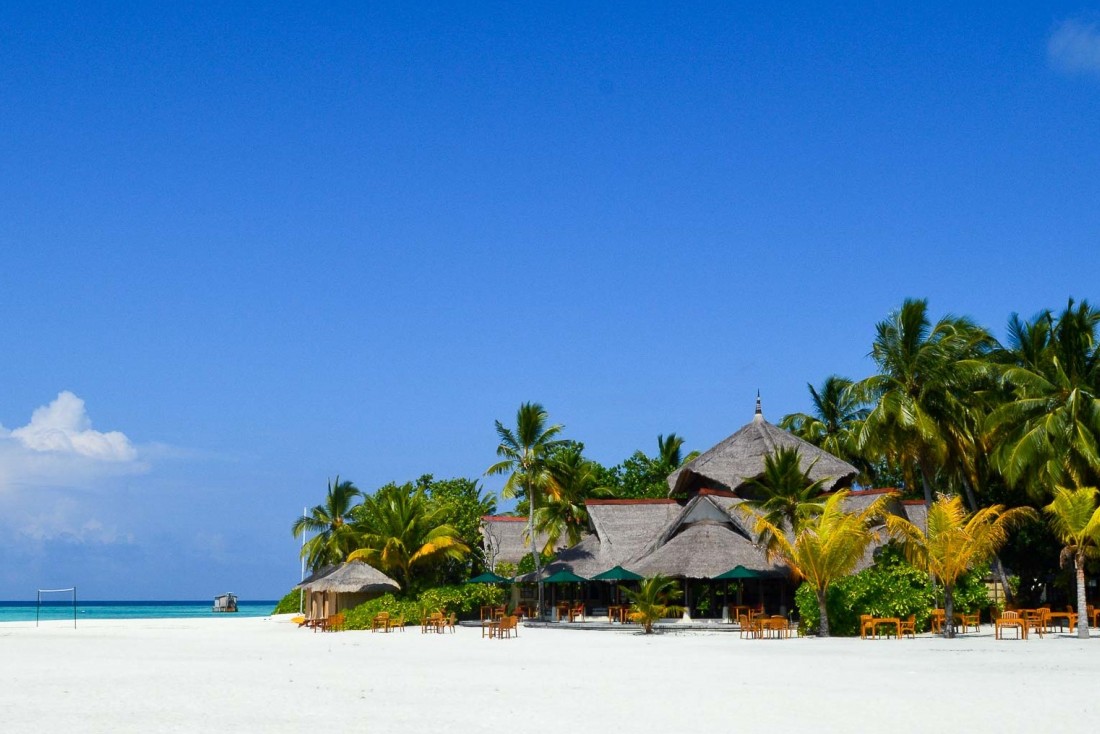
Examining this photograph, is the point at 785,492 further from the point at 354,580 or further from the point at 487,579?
the point at 354,580

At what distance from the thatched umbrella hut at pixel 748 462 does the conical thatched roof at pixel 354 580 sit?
12.4m

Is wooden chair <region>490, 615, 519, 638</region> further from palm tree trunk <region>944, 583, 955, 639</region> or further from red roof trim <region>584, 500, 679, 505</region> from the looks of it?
red roof trim <region>584, 500, 679, 505</region>

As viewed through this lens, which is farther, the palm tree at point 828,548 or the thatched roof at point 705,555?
the thatched roof at point 705,555

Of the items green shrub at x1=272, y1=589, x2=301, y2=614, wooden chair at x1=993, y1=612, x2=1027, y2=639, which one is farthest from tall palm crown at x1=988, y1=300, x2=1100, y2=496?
green shrub at x1=272, y1=589, x2=301, y2=614

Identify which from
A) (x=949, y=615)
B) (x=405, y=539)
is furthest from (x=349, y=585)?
(x=949, y=615)

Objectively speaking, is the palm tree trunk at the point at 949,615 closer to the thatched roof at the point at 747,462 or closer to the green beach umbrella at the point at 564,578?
the thatched roof at the point at 747,462

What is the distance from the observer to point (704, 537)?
4038cm

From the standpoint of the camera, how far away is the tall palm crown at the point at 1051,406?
33.1m

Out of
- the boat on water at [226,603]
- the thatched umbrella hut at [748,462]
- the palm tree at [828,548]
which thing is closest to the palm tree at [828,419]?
the thatched umbrella hut at [748,462]

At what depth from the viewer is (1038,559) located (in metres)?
40.0

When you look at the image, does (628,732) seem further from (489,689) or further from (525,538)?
(525,538)

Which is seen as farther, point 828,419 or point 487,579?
point 828,419

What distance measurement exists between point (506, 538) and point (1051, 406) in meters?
25.4

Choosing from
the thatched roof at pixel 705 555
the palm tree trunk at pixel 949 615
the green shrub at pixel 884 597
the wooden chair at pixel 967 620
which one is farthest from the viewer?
the thatched roof at pixel 705 555
